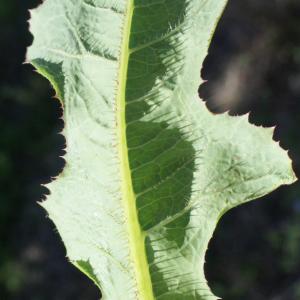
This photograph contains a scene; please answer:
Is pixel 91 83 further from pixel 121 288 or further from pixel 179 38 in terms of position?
pixel 121 288

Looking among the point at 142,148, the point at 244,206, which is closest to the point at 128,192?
the point at 142,148

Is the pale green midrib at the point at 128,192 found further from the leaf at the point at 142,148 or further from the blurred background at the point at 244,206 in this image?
the blurred background at the point at 244,206

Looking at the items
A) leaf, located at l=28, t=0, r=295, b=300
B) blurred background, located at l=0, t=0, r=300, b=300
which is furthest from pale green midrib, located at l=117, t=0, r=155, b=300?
blurred background, located at l=0, t=0, r=300, b=300

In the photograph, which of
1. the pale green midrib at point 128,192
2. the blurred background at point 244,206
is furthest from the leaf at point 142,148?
the blurred background at point 244,206

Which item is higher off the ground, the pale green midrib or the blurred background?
the blurred background

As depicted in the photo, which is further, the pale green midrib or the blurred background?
the blurred background

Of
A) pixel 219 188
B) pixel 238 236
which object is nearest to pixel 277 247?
pixel 238 236

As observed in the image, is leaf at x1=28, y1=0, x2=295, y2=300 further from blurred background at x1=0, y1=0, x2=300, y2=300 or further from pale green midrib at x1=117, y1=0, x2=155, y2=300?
blurred background at x1=0, y1=0, x2=300, y2=300
